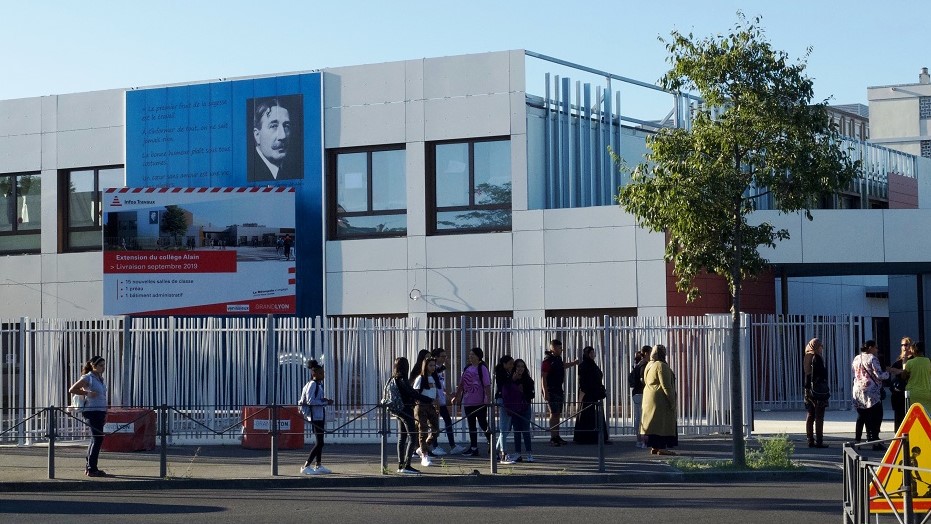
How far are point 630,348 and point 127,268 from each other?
11.2 meters

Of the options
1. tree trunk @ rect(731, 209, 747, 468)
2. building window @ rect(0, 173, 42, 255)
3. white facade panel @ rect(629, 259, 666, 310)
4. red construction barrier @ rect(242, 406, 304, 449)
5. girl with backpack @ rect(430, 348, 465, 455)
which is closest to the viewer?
tree trunk @ rect(731, 209, 747, 468)

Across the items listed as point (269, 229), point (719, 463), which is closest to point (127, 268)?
point (269, 229)

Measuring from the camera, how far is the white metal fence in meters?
22.0

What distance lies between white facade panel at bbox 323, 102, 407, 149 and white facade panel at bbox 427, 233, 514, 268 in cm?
235

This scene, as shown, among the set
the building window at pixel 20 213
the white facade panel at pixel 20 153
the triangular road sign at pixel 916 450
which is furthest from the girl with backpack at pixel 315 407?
the white facade panel at pixel 20 153

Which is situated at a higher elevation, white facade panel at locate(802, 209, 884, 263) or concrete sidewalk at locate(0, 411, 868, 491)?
white facade panel at locate(802, 209, 884, 263)

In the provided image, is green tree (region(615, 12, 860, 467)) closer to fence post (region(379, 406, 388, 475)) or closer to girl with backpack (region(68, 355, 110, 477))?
fence post (region(379, 406, 388, 475))

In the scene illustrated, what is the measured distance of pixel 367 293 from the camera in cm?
2759

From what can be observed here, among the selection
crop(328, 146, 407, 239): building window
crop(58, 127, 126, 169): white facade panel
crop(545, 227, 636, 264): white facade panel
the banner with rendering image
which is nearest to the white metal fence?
crop(545, 227, 636, 264): white facade panel

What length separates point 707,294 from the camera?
26906 millimetres

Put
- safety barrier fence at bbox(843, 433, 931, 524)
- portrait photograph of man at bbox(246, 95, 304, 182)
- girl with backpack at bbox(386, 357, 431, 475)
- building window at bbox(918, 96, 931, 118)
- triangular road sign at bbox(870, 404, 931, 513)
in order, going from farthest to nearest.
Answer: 1. building window at bbox(918, 96, 931, 118)
2. portrait photograph of man at bbox(246, 95, 304, 182)
3. girl with backpack at bbox(386, 357, 431, 475)
4. triangular road sign at bbox(870, 404, 931, 513)
5. safety barrier fence at bbox(843, 433, 931, 524)

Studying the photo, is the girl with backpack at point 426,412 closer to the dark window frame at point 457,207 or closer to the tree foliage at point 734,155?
the tree foliage at point 734,155

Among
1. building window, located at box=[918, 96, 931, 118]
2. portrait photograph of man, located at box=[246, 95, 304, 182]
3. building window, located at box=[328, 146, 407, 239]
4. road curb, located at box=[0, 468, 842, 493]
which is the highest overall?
building window, located at box=[918, 96, 931, 118]

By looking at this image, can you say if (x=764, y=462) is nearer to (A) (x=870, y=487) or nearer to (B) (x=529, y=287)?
(A) (x=870, y=487)
